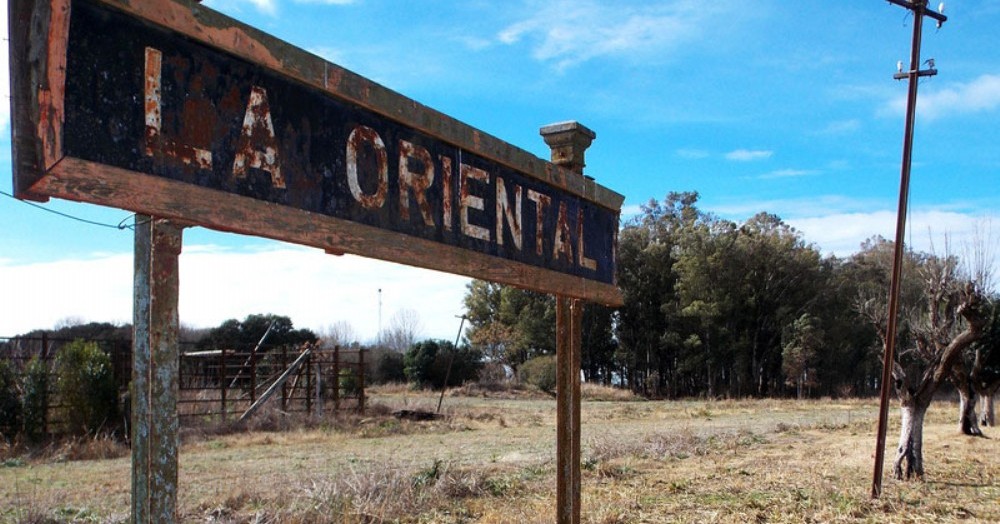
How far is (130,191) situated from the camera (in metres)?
2.67

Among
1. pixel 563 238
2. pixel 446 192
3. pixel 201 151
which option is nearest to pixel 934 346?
pixel 563 238

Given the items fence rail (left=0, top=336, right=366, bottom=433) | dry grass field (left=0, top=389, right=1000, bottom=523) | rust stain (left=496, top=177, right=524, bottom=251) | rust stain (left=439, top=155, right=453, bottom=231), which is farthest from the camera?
fence rail (left=0, top=336, right=366, bottom=433)

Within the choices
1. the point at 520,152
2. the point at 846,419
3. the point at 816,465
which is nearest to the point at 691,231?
the point at 846,419

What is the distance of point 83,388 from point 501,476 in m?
10.1

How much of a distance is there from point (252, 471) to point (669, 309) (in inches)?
1287

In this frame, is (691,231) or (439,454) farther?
(691,231)

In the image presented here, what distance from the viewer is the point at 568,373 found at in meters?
5.61

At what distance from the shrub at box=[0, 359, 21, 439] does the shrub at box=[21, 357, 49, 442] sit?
0.13m

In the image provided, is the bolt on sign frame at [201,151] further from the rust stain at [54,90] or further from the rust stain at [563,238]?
the rust stain at [563,238]

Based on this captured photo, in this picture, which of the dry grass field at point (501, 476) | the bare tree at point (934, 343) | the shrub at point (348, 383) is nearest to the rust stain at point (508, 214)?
the dry grass field at point (501, 476)

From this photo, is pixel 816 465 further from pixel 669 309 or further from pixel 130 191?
pixel 669 309

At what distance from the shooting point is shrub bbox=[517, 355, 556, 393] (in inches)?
1490

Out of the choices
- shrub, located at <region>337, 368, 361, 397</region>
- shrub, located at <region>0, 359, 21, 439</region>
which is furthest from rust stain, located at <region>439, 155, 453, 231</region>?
shrub, located at <region>337, 368, 361, 397</region>

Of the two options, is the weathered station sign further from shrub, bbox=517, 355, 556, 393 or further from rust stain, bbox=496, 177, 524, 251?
shrub, bbox=517, 355, 556, 393
